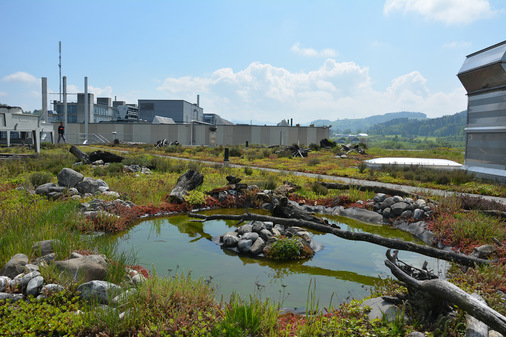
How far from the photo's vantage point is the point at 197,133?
176 feet

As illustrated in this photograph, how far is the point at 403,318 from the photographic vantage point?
3994 millimetres

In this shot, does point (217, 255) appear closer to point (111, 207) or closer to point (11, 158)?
point (111, 207)

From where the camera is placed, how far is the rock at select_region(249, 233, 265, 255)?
7.57 meters

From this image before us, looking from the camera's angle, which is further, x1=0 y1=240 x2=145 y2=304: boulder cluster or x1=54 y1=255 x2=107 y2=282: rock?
x1=54 y1=255 x2=107 y2=282: rock

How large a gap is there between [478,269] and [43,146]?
35.3 m

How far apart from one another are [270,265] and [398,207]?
563cm

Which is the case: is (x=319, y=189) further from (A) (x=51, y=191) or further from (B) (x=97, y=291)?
(B) (x=97, y=291)

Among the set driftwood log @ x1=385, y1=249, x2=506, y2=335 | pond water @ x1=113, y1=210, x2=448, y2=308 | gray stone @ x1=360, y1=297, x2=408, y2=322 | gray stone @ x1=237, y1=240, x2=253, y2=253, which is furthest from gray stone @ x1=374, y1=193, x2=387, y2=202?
driftwood log @ x1=385, y1=249, x2=506, y2=335

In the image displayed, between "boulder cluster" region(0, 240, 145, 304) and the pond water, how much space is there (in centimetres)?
72

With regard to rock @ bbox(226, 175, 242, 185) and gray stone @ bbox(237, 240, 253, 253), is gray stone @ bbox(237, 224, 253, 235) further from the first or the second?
rock @ bbox(226, 175, 242, 185)

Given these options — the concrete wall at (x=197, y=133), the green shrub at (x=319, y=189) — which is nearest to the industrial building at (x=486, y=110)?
the green shrub at (x=319, y=189)

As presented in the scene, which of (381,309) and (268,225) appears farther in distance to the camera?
(268,225)

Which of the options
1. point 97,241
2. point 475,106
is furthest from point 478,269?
point 475,106

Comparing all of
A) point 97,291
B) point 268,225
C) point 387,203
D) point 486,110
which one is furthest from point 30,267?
point 486,110
